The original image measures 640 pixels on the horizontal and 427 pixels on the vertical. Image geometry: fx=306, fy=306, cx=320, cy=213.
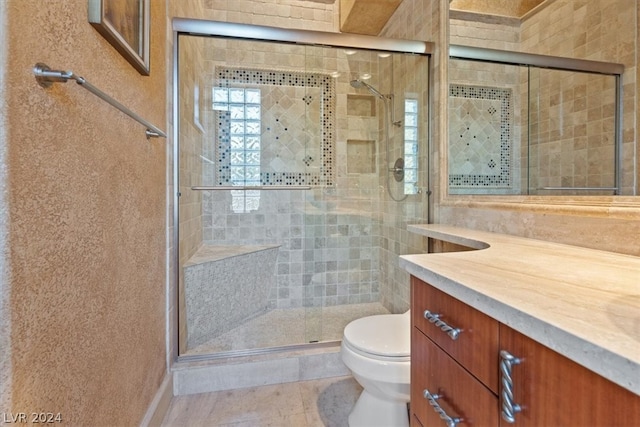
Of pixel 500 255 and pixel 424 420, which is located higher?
pixel 500 255

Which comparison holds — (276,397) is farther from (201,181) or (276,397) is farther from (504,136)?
(504,136)

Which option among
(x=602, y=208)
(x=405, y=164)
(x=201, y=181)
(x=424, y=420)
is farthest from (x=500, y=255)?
(x=201, y=181)

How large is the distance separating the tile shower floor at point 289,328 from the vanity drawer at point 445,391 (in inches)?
47.4

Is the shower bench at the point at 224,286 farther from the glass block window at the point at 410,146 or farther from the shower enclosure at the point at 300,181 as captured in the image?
the glass block window at the point at 410,146

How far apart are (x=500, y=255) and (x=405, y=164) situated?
1.53 m

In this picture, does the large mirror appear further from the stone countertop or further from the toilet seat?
the toilet seat

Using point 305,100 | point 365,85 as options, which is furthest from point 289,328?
point 365,85

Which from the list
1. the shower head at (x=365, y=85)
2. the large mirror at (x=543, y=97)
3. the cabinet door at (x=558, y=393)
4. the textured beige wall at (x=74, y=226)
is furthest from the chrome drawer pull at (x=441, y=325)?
the shower head at (x=365, y=85)

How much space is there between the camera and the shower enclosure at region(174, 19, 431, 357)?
2189 millimetres

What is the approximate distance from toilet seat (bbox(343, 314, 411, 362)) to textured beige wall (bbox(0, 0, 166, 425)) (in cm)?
87

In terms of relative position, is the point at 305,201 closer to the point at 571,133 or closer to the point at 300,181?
the point at 300,181

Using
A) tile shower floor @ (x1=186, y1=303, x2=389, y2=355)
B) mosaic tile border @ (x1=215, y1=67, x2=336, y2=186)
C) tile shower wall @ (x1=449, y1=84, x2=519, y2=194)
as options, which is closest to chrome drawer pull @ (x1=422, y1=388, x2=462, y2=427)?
tile shower wall @ (x1=449, y1=84, x2=519, y2=194)

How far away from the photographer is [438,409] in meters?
0.72

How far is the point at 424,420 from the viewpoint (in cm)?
80
